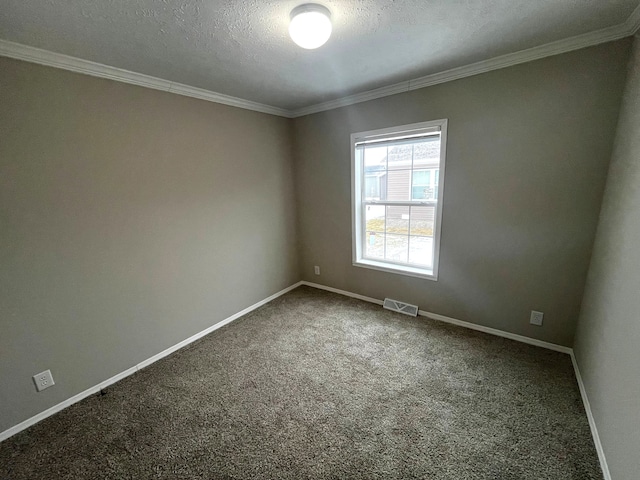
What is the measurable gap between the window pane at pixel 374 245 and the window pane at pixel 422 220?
1.33ft

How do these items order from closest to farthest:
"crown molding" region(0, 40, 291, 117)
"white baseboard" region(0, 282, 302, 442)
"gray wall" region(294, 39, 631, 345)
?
1. "crown molding" region(0, 40, 291, 117)
2. "white baseboard" region(0, 282, 302, 442)
3. "gray wall" region(294, 39, 631, 345)

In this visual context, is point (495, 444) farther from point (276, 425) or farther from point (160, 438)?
point (160, 438)

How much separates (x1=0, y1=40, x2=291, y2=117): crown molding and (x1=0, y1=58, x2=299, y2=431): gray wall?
0.05 meters

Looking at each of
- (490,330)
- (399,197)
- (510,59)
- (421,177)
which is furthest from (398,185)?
(490,330)

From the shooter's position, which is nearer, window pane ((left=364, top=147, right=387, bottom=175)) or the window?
the window

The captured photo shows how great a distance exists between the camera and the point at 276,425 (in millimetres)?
1625

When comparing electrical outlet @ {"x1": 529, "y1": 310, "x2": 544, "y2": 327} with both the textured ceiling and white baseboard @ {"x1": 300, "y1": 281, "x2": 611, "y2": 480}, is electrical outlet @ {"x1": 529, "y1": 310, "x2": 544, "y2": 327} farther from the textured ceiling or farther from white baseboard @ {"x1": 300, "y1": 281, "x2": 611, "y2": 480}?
the textured ceiling

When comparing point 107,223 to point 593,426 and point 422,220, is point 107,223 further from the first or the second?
point 593,426

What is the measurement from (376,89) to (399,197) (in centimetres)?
110

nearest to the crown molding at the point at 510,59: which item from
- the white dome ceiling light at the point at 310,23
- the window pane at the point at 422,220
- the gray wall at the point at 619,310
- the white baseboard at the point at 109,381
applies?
the gray wall at the point at 619,310

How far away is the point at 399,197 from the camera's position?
111 inches

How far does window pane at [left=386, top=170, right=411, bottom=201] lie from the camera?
2.75 metres

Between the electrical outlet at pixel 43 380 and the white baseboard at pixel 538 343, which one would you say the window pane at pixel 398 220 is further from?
the electrical outlet at pixel 43 380

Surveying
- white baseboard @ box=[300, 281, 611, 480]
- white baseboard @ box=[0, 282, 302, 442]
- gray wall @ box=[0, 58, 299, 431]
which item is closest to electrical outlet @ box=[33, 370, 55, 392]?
gray wall @ box=[0, 58, 299, 431]
